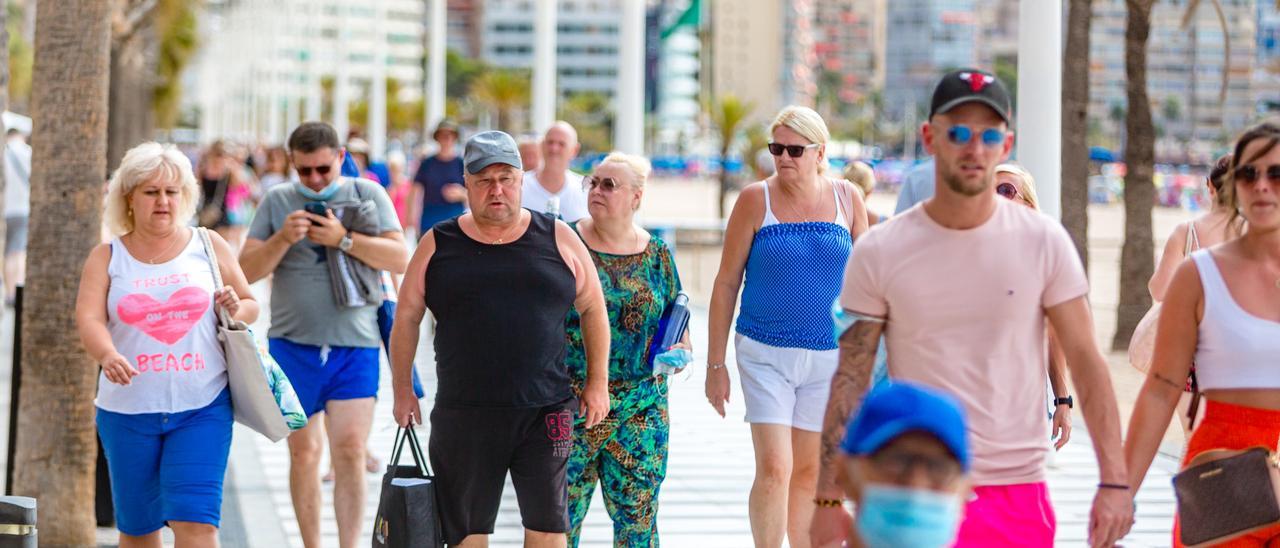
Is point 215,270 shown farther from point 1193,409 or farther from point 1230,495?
point 1230,495

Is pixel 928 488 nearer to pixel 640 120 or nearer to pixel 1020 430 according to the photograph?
pixel 1020 430

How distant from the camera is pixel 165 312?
6113 mm

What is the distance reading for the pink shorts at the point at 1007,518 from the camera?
13.4 feet

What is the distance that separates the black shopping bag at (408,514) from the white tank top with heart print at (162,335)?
0.70 meters

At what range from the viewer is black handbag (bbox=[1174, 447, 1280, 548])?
441 cm

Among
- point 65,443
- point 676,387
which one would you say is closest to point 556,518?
point 65,443

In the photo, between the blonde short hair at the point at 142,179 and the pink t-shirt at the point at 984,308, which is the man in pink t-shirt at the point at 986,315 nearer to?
the pink t-shirt at the point at 984,308

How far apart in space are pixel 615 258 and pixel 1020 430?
268 centimetres

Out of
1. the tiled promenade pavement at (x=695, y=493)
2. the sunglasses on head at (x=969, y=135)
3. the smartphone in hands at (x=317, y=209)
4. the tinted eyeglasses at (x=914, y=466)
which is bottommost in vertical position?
the tiled promenade pavement at (x=695, y=493)

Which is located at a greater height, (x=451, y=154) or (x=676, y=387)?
(x=451, y=154)

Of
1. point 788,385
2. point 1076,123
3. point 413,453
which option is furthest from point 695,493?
point 1076,123

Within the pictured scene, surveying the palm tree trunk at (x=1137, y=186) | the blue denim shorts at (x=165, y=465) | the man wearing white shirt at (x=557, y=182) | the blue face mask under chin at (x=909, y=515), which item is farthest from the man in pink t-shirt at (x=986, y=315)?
the palm tree trunk at (x=1137, y=186)

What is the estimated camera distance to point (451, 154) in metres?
14.6

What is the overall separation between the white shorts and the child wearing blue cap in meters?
3.76
